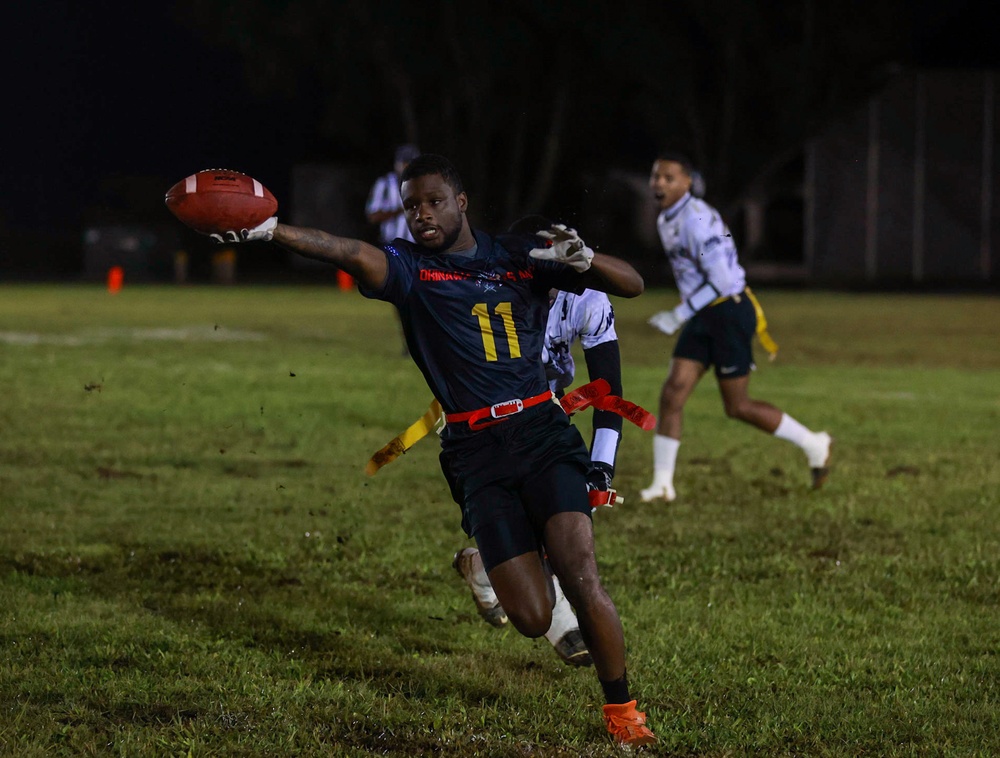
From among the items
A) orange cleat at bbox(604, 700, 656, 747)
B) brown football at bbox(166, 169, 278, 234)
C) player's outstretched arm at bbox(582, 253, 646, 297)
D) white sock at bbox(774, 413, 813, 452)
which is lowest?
orange cleat at bbox(604, 700, 656, 747)

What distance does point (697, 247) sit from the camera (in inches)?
351

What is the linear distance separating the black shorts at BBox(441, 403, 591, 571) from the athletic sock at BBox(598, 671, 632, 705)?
1.76 feet

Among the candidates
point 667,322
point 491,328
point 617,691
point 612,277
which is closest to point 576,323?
point 491,328

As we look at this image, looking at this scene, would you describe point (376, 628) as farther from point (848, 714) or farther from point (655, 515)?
point (655, 515)

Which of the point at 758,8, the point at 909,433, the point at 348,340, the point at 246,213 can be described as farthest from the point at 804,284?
the point at 246,213

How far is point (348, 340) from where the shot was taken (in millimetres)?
19844

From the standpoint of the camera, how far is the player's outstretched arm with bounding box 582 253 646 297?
4605mm

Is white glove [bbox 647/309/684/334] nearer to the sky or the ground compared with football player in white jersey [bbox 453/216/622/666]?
nearer to the sky

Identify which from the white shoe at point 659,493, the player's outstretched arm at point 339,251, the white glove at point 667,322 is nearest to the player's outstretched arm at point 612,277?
the player's outstretched arm at point 339,251

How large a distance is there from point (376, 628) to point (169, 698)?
3.89ft

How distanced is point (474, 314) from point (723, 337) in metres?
4.45

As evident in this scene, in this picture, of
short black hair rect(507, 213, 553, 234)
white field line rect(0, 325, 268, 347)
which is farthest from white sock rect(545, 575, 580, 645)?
white field line rect(0, 325, 268, 347)

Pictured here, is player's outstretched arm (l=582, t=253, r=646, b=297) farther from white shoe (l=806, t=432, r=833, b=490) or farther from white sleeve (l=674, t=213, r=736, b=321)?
white shoe (l=806, t=432, r=833, b=490)

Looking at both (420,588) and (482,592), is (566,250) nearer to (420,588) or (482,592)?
(482,592)
